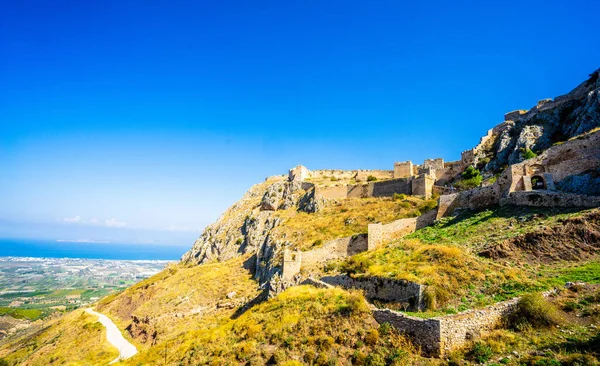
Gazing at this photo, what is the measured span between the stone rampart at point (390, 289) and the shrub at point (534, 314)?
3610 mm

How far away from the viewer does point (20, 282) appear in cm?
19662

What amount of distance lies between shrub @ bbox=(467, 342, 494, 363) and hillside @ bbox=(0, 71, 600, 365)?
0.04 metres

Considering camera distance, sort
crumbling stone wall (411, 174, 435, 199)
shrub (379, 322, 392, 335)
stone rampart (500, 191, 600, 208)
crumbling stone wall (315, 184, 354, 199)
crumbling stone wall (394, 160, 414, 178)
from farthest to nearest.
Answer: crumbling stone wall (394, 160, 414, 178), crumbling stone wall (315, 184, 354, 199), crumbling stone wall (411, 174, 435, 199), stone rampart (500, 191, 600, 208), shrub (379, 322, 392, 335)

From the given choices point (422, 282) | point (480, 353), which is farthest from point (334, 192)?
point (480, 353)

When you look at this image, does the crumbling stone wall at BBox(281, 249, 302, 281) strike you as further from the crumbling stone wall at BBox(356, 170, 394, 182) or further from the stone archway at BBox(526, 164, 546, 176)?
the crumbling stone wall at BBox(356, 170, 394, 182)

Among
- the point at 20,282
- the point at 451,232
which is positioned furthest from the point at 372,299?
the point at 20,282

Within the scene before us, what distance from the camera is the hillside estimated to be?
37.0 feet

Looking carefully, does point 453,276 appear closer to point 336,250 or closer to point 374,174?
point 336,250

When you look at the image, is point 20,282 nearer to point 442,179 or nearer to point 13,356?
point 13,356

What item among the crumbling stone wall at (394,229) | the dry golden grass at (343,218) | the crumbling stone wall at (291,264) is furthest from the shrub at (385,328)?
the dry golden grass at (343,218)

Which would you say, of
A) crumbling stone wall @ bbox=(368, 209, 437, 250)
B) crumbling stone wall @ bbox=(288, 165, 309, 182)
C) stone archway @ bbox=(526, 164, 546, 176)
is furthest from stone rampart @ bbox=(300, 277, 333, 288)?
crumbling stone wall @ bbox=(288, 165, 309, 182)

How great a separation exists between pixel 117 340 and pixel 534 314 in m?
39.9

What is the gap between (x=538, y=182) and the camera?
2530 cm

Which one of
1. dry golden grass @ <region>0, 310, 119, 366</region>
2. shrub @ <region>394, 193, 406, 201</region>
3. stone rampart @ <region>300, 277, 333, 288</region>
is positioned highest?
shrub @ <region>394, 193, 406, 201</region>
